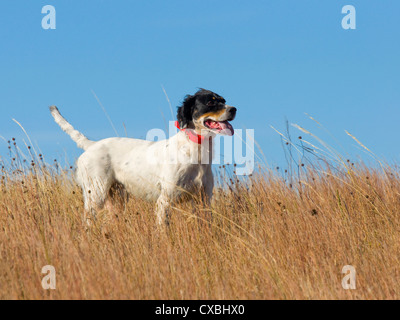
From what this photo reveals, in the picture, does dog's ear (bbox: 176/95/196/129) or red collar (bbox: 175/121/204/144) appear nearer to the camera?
red collar (bbox: 175/121/204/144)

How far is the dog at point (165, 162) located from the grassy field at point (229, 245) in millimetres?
258

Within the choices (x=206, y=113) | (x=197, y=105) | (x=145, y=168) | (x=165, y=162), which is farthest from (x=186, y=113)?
(x=145, y=168)

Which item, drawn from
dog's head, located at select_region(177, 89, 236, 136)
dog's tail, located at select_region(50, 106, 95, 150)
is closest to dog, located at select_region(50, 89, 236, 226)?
dog's head, located at select_region(177, 89, 236, 136)

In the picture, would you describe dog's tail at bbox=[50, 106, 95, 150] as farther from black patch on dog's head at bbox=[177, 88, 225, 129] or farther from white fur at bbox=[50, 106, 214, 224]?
black patch on dog's head at bbox=[177, 88, 225, 129]

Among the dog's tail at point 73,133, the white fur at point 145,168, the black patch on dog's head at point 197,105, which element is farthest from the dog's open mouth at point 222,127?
the dog's tail at point 73,133

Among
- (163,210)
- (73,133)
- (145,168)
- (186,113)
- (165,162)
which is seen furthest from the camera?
(73,133)

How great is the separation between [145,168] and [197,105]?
1.20m

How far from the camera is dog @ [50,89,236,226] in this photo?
624cm

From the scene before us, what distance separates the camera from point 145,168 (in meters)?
6.82

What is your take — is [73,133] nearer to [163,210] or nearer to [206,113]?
[163,210]

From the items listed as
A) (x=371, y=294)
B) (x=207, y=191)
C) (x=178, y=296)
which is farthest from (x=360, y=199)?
(x=178, y=296)

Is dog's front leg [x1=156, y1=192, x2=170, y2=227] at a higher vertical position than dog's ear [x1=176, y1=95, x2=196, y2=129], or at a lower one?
lower
